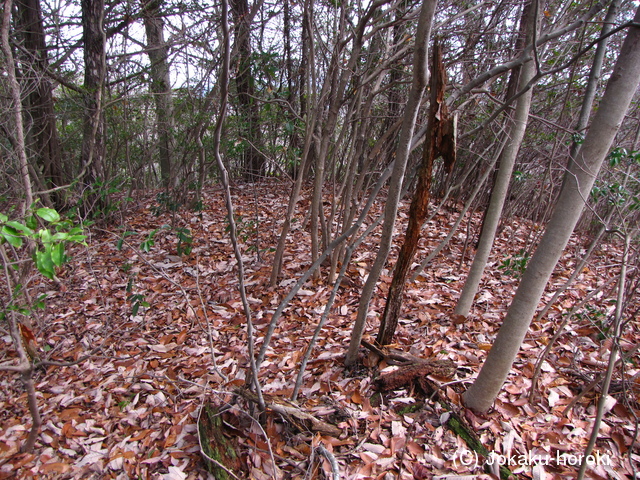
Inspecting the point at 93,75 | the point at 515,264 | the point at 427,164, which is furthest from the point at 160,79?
the point at 515,264

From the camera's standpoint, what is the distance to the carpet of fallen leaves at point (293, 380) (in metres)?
2.12

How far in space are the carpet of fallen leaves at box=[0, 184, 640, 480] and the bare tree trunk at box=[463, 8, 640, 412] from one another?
41 centimetres

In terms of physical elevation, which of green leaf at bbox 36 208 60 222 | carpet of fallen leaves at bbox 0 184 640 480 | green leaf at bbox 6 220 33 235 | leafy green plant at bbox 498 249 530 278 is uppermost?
green leaf at bbox 36 208 60 222

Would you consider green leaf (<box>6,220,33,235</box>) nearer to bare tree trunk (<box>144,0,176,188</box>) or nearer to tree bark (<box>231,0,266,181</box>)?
tree bark (<box>231,0,266,181</box>)

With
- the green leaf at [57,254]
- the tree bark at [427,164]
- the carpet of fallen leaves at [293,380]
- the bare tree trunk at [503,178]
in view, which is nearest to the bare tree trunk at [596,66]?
the bare tree trunk at [503,178]

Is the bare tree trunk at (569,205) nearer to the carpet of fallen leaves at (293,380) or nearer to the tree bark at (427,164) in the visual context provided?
the carpet of fallen leaves at (293,380)

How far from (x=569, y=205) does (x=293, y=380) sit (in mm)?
2226

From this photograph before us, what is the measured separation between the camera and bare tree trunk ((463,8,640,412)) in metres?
1.57

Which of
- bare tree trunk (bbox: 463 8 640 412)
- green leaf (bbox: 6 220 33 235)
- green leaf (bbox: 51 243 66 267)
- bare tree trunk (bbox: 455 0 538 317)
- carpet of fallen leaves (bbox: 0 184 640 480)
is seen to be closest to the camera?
green leaf (bbox: 6 220 33 235)

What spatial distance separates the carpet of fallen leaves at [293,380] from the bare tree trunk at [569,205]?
41 centimetres

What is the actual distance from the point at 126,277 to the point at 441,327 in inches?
164

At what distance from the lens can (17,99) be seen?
11.0 ft

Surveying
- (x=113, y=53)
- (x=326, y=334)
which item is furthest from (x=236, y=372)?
(x=113, y=53)

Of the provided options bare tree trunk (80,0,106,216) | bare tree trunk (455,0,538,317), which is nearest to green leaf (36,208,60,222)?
bare tree trunk (455,0,538,317)
